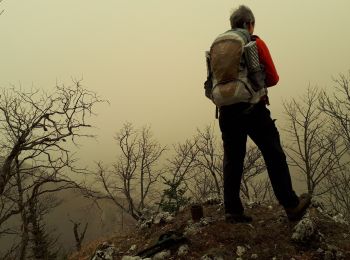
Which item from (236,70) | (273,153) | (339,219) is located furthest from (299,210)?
(236,70)

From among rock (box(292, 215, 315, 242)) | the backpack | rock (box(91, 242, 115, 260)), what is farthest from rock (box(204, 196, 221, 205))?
the backpack

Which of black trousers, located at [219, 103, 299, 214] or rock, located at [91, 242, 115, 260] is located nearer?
black trousers, located at [219, 103, 299, 214]

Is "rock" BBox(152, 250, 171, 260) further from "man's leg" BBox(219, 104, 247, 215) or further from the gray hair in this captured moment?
the gray hair

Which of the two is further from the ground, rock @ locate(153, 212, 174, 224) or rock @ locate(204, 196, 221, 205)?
rock @ locate(204, 196, 221, 205)

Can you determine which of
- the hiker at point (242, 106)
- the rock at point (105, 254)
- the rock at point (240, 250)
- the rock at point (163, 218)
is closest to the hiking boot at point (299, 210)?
the hiker at point (242, 106)

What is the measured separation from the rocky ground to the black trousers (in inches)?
15.2

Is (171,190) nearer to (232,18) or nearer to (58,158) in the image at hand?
(58,158)

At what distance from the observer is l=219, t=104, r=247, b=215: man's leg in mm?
4355

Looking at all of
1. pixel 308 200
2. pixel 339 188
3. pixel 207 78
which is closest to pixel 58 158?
pixel 207 78

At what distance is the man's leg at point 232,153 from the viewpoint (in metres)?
4.36

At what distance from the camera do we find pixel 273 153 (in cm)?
420

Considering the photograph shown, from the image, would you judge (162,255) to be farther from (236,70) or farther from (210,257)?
(236,70)

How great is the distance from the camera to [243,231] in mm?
4402

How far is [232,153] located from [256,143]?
0.32m
